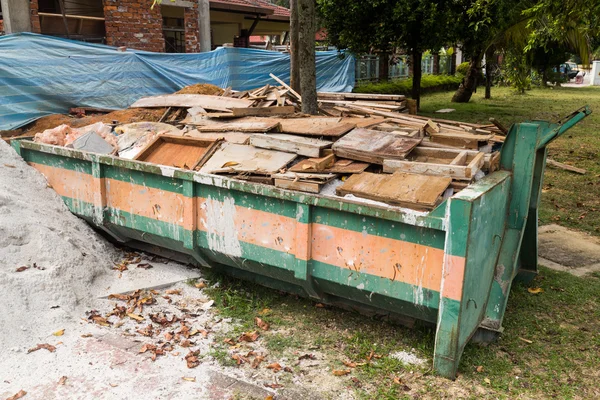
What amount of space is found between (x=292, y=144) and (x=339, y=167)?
487 mm

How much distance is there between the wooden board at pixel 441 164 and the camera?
4.03m

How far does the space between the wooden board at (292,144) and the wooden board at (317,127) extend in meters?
0.14

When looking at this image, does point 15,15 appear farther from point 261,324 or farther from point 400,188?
point 400,188

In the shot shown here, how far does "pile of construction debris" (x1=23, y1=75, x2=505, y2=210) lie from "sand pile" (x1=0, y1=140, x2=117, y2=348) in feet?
1.87

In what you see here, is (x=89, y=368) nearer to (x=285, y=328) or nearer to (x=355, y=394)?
(x=285, y=328)

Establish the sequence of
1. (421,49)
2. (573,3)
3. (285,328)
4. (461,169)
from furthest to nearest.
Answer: (421,49)
(573,3)
(285,328)
(461,169)

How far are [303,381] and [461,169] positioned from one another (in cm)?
182

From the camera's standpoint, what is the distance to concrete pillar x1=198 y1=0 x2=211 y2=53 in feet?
50.9

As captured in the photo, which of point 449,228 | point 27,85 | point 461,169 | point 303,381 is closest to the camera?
point 449,228

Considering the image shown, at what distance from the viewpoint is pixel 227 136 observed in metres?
5.14

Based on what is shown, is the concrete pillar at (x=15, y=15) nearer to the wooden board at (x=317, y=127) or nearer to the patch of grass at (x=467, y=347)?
the wooden board at (x=317, y=127)

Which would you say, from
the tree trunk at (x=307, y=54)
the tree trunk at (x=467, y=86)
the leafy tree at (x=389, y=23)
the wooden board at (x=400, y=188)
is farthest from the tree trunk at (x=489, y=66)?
the wooden board at (x=400, y=188)

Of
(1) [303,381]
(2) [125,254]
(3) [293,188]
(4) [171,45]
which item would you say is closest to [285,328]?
(1) [303,381]

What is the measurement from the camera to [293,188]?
407 cm
